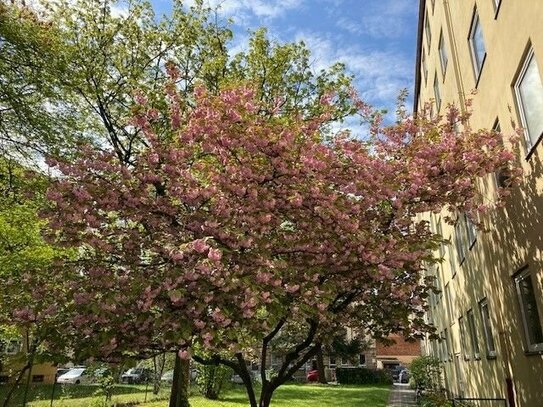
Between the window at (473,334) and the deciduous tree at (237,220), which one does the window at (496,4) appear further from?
the window at (473,334)

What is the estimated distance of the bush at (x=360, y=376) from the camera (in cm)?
4685

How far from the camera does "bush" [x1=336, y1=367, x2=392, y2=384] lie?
46.9 m

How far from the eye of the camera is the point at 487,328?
11.4m

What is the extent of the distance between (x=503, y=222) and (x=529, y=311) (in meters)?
1.77

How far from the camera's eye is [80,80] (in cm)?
1459

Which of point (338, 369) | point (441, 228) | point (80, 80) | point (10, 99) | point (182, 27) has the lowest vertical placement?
point (338, 369)

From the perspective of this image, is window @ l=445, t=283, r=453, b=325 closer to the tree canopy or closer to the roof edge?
the tree canopy

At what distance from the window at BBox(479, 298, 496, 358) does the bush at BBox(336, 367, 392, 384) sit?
38.3 meters

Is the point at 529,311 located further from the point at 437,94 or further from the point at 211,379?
the point at 211,379

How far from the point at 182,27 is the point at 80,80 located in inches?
186

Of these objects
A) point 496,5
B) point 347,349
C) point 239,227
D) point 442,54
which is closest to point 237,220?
point 239,227

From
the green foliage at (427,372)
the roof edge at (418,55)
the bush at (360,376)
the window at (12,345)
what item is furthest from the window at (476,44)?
the bush at (360,376)

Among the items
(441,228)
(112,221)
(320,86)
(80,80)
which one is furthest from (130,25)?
(441,228)

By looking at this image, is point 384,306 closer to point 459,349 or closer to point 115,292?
point 115,292
